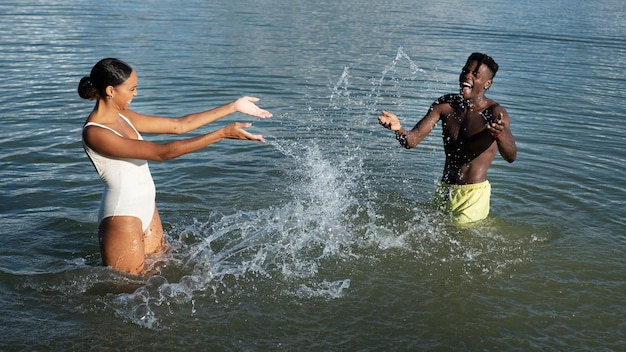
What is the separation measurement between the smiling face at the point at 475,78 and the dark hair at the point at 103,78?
3407 millimetres

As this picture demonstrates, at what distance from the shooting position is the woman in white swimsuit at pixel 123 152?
5.05 meters

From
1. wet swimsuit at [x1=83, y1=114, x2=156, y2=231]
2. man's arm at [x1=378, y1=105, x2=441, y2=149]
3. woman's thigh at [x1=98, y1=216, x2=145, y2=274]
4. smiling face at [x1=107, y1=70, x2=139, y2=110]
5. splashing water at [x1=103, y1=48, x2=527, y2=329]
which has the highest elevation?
smiling face at [x1=107, y1=70, x2=139, y2=110]

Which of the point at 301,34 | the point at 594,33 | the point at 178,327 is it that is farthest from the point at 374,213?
the point at 594,33

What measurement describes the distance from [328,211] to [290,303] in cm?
222

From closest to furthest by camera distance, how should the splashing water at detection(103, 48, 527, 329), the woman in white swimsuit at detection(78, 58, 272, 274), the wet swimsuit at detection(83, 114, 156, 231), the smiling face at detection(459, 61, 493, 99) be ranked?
the woman in white swimsuit at detection(78, 58, 272, 274) < the wet swimsuit at detection(83, 114, 156, 231) < the splashing water at detection(103, 48, 527, 329) < the smiling face at detection(459, 61, 493, 99)

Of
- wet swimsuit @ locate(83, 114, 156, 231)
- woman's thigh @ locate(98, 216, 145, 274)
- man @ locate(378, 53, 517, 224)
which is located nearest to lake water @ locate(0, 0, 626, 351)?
woman's thigh @ locate(98, 216, 145, 274)

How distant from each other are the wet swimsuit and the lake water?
23.8 inches

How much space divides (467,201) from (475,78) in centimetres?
134

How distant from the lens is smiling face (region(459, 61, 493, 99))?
6634 mm

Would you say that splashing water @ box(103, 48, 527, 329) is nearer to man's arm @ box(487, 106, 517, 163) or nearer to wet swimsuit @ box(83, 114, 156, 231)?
wet swimsuit @ box(83, 114, 156, 231)

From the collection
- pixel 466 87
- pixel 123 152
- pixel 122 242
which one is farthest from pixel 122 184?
pixel 466 87

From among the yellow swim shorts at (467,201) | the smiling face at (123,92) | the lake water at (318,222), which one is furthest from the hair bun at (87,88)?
the yellow swim shorts at (467,201)

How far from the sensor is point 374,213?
7805 mm

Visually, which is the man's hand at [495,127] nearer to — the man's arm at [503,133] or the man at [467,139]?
the man's arm at [503,133]
